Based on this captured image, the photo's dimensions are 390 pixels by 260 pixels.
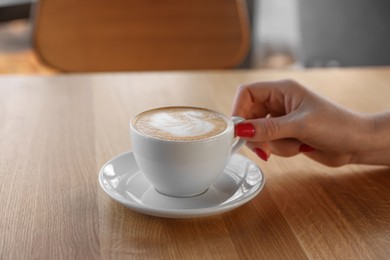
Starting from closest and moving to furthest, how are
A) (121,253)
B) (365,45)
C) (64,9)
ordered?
(121,253), (64,9), (365,45)

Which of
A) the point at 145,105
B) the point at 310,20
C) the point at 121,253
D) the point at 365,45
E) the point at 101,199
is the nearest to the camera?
the point at 121,253

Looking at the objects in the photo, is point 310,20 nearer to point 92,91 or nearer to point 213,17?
point 213,17

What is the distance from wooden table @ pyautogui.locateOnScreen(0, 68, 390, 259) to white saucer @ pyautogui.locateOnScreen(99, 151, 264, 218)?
2cm

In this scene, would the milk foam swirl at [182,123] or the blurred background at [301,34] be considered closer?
the milk foam swirl at [182,123]

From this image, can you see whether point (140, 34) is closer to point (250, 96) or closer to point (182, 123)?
point (250, 96)

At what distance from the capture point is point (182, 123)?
75cm

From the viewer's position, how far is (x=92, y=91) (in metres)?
1.17

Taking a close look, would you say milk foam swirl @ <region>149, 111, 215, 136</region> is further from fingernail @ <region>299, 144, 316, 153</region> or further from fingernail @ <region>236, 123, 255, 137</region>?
fingernail @ <region>299, 144, 316, 153</region>

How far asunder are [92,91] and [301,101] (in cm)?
46

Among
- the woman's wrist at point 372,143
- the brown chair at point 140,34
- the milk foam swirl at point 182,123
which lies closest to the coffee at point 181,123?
the milk foam swirl at point 182,123

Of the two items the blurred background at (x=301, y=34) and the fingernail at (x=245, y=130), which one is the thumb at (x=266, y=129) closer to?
the fingernail at (x=245, y=130)

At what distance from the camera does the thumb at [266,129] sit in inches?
31.7

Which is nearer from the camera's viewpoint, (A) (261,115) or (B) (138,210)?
(B) (138,210)

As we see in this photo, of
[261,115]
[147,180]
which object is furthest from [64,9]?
[147,180]
